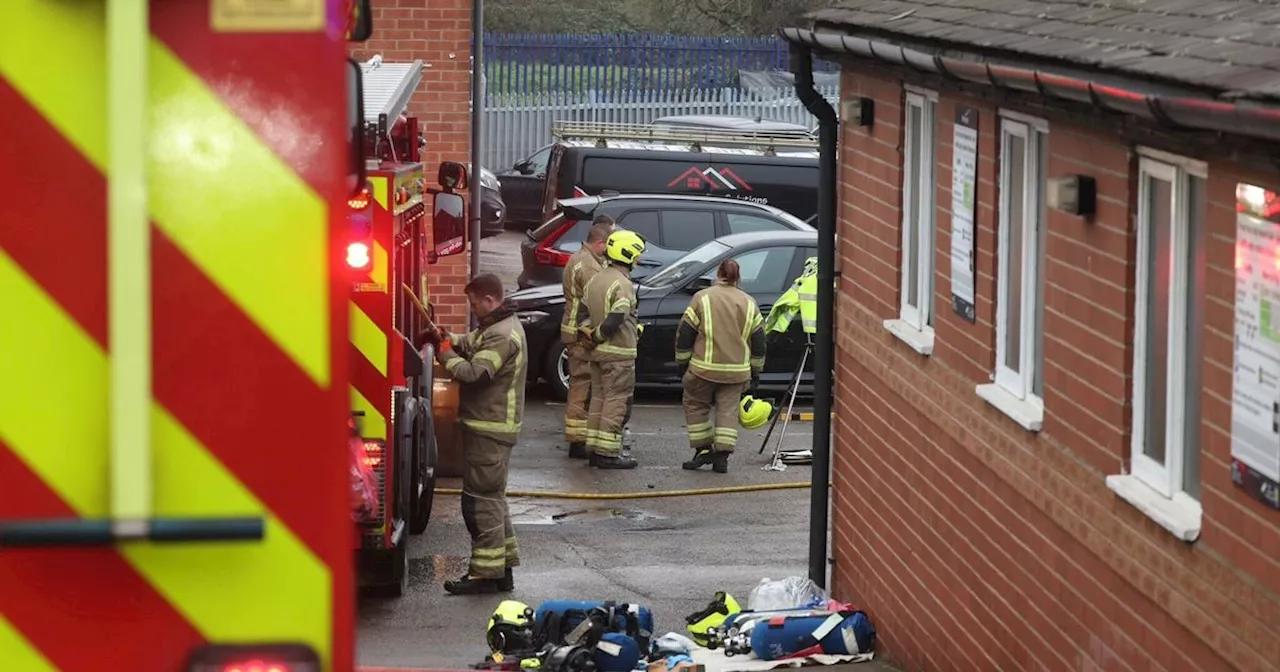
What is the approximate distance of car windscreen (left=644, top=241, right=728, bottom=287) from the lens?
1789cm

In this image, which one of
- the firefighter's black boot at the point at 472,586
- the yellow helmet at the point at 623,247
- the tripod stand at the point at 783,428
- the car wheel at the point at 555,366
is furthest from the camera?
the car wheel at the point at 555,366

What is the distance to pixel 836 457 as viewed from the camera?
1095 cm

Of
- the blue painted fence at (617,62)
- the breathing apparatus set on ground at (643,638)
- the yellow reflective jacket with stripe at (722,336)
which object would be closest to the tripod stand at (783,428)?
the yellow reflective jacket with stripe at (722,336)

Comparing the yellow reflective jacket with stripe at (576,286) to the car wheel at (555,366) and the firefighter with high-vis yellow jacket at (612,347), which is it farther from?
the car wheel at (555,366)

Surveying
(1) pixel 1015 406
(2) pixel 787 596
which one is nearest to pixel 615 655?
→ (2) pixel 787 596

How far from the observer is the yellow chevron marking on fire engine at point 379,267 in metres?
10.4

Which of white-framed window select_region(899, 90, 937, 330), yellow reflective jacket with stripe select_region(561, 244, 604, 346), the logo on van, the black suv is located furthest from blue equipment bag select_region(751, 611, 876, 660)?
the logo on van

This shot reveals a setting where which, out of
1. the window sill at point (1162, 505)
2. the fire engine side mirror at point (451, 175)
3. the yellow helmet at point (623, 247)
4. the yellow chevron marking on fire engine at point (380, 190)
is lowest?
the yellow helmet at point (623, 247)

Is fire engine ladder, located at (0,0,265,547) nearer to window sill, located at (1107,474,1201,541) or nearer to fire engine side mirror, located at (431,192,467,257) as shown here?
window sill, located at (1107,474,1201,541)

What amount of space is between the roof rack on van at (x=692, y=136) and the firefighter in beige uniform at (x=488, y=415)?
12.8 metres

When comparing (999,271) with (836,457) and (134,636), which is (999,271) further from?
(134,636)

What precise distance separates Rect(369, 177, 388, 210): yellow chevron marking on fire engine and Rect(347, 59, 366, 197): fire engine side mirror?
718 centimetres

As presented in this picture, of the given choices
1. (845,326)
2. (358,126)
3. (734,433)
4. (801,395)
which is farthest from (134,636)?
(801,395)

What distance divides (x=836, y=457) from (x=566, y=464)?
16.2 ft
